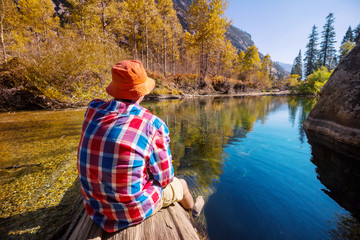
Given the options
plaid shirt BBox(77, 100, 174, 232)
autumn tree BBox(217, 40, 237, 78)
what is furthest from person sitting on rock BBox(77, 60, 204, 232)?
autumn tree BBox(217, 40, 237, 78)

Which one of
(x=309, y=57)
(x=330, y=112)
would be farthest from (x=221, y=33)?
(x=309, y=57)

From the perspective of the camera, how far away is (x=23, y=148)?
4238 millimetres

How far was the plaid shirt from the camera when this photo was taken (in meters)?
1.07

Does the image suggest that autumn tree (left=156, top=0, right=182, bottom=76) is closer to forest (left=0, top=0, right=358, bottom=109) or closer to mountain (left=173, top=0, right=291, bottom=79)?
forest (left=0, top=0, right=358, bottom=109)

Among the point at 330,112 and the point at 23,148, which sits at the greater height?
the point at 330,112

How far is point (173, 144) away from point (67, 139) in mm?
3267

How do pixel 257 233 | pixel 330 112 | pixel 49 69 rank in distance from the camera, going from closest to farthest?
pixel 257 233 → pixel 330 112 → pixel 49 69

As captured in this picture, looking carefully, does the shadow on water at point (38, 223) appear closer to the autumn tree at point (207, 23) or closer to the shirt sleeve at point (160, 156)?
the shirt sleeve at point (160, 156)

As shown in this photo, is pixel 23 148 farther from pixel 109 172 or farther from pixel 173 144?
pixel 109 172

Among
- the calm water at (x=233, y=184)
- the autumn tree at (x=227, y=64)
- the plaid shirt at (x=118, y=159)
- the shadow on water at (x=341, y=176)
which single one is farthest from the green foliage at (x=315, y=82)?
the plaid shirt at (x=118, y=159)

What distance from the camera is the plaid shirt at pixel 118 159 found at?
107 cm

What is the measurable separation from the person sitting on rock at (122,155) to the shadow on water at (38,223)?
98 cm

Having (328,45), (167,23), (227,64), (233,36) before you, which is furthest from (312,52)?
(233,36)

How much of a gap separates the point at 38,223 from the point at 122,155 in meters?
1.89
